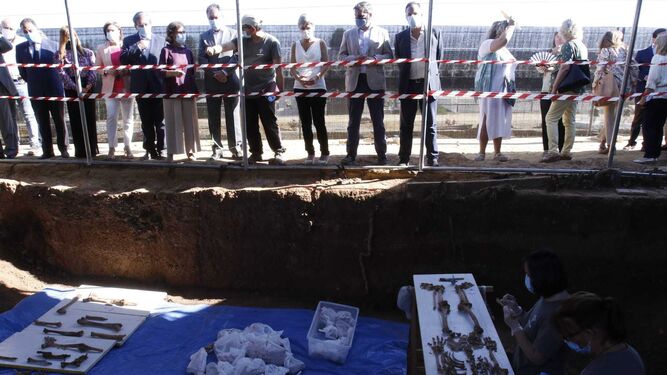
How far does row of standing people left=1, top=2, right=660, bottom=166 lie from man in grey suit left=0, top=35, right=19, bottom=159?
38 cm

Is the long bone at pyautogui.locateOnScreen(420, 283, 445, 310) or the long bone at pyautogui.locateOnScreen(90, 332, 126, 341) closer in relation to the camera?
the long bone at pyautogui.locateOnScreen(420, 283, 445, 310)

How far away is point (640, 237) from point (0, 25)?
914cm

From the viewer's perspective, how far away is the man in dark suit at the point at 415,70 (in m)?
6.05

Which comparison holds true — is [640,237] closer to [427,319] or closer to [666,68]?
[666,68]

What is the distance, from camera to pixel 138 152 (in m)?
8.12

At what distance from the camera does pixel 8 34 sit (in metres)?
7.38

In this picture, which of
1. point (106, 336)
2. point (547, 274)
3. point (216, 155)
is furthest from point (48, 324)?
point (547, 274)

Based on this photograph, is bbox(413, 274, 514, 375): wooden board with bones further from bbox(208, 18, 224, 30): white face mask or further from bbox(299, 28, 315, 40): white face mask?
bbox(208, 18, 224, 30): white face mask

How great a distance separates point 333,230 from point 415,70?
2227 mm

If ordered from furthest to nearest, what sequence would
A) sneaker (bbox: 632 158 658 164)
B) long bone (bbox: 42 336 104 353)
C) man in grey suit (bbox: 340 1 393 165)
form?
sneaker (bbox: 632 158 658 164)
man in grey suit (bbox: 340 1 393 165)
long bone (bbox: 42 336 104 353)

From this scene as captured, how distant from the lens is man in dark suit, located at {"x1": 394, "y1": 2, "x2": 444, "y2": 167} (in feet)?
19.9

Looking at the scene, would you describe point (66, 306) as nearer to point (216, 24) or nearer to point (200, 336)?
point (200, 336)

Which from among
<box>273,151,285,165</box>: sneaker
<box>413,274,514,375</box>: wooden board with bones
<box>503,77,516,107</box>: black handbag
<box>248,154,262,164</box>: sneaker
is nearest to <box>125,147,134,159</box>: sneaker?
<box>248,154,262,164</box>: sneaker

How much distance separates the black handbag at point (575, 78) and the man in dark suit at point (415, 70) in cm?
165
